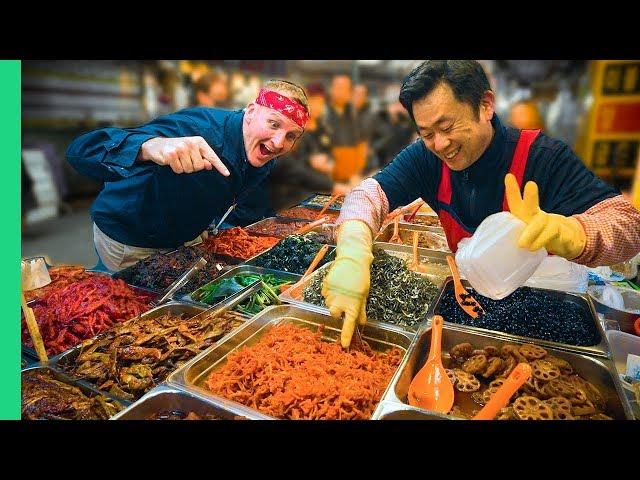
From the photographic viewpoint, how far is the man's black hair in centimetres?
163

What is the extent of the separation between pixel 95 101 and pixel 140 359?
1091mm

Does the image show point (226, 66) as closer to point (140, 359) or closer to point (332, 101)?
point (332, 101)

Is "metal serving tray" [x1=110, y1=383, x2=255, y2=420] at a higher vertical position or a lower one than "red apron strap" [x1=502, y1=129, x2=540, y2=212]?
lower

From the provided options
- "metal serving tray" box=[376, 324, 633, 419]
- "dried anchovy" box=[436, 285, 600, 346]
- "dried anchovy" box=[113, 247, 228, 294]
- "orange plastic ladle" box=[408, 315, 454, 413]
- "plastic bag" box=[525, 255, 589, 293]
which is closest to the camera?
"metal serving tray" box=[376, 324, 633, 419]

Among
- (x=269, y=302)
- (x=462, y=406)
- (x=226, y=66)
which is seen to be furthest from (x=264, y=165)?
(x=462, y=406)

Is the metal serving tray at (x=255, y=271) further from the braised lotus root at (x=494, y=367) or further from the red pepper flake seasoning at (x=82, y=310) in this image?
the braised lotus root at (x=494, y=367)

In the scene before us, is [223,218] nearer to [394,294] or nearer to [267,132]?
[267,132]

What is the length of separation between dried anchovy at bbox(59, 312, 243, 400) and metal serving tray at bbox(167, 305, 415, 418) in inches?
3.6

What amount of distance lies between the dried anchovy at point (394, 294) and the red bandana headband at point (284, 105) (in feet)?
2.93

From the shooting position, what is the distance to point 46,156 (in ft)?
→ 4.83

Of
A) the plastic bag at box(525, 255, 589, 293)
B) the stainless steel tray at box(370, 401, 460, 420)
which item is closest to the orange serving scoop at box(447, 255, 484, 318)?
the plastic bag at box(525, 255, 589, 293)

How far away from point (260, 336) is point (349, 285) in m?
0.56

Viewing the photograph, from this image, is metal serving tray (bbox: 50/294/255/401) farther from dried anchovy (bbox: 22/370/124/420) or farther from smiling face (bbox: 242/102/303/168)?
smiling face (bbox: 242/102/303/168)

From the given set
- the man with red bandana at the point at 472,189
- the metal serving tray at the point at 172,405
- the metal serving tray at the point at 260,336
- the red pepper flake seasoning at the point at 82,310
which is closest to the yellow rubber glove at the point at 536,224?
the man with red bandana at the point at 472,189
